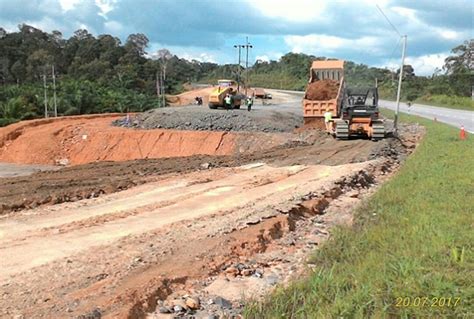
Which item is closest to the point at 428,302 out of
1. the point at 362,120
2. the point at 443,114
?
Answer: the point at 362,120

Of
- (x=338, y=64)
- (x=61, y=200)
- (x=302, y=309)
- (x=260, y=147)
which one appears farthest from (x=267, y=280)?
(x=338, y=64)

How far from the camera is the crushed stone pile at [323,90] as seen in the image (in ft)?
92.0

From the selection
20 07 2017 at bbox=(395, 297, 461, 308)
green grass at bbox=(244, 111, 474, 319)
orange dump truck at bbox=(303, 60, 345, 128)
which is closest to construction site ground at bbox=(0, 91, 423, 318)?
green grass at bbox=(244, 111, 474, 319)

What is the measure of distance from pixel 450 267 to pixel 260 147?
2234cm

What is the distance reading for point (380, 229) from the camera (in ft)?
27.4

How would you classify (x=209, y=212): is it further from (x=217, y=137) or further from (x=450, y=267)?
(x=217, y=137)

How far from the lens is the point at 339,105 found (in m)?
26.5

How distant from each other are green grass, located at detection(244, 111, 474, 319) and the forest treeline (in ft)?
145

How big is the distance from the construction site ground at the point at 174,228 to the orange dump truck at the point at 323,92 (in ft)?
18.5

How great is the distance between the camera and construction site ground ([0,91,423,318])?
6336 millimetres

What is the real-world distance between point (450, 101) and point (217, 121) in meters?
46.0

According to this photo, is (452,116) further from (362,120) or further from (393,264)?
(393,264)

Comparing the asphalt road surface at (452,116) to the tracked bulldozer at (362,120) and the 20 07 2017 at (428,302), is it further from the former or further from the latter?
the 20 07 2017 at (428,302)

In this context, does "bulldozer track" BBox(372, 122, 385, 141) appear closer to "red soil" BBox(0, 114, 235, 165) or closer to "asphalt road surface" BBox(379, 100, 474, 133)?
"red soil" BBox(0, 114, 235, 165)
